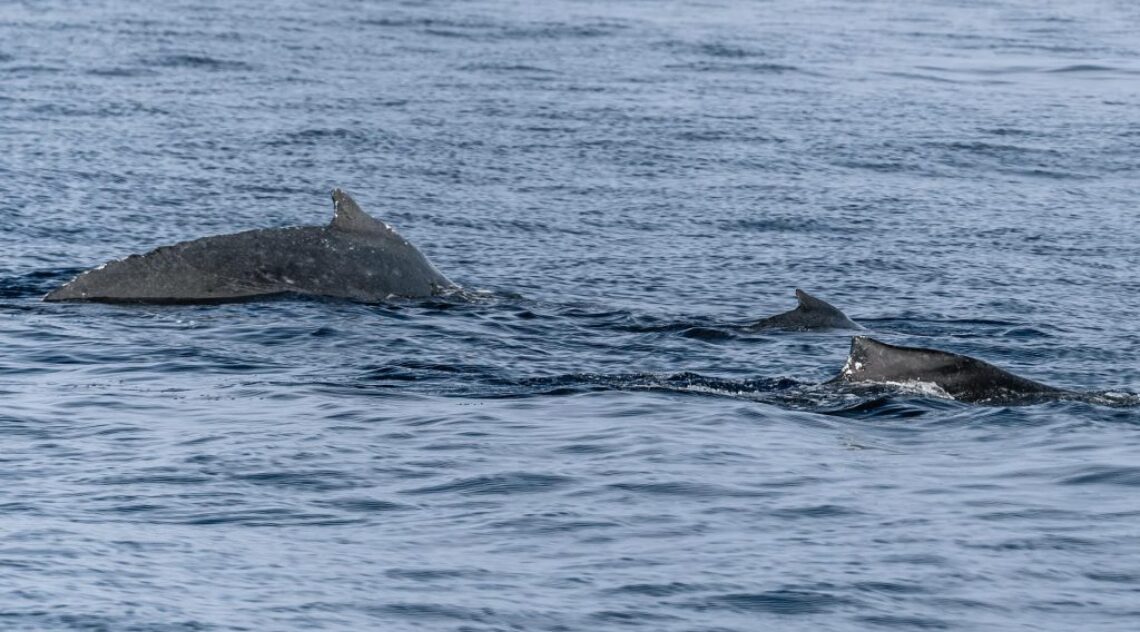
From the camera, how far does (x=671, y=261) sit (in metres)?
19.3

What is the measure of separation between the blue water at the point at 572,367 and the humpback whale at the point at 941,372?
0.57 ft

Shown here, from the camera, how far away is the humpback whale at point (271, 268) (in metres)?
15.3

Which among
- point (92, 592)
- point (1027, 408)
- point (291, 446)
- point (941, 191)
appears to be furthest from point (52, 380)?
point (941, 191)

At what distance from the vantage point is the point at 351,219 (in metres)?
15.6

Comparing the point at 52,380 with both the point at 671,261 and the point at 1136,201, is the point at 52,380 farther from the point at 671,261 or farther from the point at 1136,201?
the point at 1136,201

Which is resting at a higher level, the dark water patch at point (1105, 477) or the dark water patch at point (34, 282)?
the dark water patch at point (34, 282)

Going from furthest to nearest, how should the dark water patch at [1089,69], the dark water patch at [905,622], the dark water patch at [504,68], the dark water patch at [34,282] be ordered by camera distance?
the dark water patch at [1089,69] < the dark water patch at [504,68] < the dark water patch at [34,282] < the dark water patch at [905,622]

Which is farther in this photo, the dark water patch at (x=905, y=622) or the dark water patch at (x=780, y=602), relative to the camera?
the dark water patch at (x=780, y=602)

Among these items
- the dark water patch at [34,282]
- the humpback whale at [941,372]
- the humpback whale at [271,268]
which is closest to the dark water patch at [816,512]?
the humpback whale at [941,372]

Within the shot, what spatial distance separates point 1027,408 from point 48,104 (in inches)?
748

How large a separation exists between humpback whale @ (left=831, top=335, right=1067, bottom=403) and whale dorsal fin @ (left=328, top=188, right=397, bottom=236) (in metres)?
4.86

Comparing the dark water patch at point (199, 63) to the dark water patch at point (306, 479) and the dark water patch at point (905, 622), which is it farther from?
the dark water patch at point (905, 622)

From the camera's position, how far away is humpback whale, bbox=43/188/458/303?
15258 mm

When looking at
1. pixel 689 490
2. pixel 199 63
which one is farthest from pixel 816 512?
pixel 199 63
